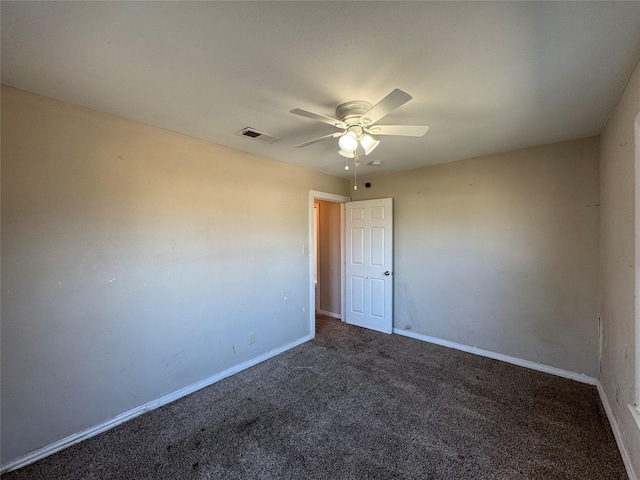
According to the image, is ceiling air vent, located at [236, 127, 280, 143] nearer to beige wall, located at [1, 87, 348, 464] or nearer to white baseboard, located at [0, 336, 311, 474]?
beige wall, located at [1, 87, 348, 464]

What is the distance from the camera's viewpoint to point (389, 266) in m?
4.09

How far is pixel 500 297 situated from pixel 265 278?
109 inches

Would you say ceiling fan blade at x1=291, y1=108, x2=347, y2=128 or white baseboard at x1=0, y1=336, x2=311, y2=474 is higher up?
ceiling fan blade at x1=291, y1=108, x2=347, y2=128

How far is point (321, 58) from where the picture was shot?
1.49 metres

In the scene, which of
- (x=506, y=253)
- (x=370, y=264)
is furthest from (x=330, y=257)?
(x=506, y=253)

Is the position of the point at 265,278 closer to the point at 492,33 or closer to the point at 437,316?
the point at 437,316

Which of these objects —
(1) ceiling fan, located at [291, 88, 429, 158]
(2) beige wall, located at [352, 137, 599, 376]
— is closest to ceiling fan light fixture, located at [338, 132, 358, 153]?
(1) ceiling fan, located at [291, 88, 429, 158]

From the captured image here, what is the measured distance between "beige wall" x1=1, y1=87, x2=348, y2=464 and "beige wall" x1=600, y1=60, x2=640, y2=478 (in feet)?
9.97

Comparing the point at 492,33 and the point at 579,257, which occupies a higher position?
the point at 492,33

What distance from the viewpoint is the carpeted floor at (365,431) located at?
174 centimetres

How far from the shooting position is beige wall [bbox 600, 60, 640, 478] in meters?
1.64

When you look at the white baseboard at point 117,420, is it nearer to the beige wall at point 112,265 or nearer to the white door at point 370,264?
the beige wall at point 112,265

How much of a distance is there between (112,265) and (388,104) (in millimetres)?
2331

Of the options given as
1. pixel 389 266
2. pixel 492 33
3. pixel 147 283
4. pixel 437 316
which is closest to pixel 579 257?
pixel 437 316
